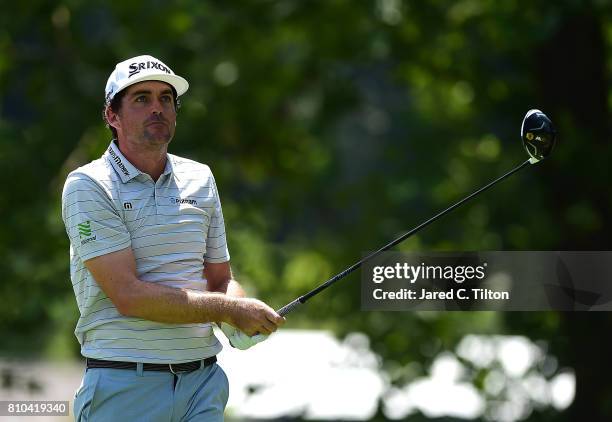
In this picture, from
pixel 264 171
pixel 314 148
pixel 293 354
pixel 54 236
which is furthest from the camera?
pixel 314 148

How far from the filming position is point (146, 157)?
3859 millimetres

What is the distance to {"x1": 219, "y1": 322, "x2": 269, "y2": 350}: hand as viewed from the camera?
3821 mm

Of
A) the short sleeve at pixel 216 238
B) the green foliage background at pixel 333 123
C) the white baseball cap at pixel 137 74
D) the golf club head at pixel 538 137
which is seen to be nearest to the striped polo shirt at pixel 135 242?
the short sleeve at pixel 216 238

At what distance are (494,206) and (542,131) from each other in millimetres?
5001

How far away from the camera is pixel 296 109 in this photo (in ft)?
38.8

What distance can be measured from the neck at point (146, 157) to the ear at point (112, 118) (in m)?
0.08

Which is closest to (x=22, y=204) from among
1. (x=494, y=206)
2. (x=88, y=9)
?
(x=88, y=9)

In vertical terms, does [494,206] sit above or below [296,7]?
below

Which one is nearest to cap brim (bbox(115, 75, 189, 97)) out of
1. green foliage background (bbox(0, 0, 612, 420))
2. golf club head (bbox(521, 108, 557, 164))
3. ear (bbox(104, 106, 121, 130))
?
ear (bbox(104, 106, 121, 130))

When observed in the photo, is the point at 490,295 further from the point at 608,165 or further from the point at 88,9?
the point at 88,9

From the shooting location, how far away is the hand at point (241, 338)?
382 centimetres

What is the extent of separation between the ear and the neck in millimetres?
84

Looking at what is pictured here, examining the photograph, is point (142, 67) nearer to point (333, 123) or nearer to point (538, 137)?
point (538, 137)

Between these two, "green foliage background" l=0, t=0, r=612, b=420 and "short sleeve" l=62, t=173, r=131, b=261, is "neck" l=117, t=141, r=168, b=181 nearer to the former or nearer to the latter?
"short sleeve" l=62, t=173, r=131, b=261
